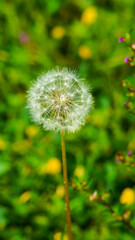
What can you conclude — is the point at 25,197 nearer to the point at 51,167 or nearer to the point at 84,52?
the point at 51,167

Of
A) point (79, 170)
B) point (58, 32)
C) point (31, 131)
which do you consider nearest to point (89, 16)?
point (58, 32)

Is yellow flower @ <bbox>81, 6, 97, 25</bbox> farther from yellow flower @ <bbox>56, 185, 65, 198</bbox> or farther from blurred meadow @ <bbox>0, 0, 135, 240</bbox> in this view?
yellow flower @ <bbox>56, 185, 65, 198</bbox>

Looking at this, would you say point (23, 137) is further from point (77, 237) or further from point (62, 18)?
point (62, 18)

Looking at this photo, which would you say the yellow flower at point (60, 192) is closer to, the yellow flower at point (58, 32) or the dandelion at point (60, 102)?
the dandelion at point (60, 102)

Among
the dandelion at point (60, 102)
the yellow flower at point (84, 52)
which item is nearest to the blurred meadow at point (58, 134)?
the yellow flower at point (84, 52)

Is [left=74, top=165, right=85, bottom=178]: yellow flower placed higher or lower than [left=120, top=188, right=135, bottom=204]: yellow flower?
higher

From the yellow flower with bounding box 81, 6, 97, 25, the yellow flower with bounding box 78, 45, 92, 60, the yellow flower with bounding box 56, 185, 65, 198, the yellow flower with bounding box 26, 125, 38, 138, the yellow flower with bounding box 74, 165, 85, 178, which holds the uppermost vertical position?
the yellow flower with bounding box 81, 6, 97, 25

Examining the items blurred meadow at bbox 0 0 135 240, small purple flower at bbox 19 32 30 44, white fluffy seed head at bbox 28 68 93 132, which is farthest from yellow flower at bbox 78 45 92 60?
white fluffy seed head at bbox 28 68 93 132

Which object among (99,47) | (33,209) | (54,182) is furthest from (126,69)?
(33,209)
